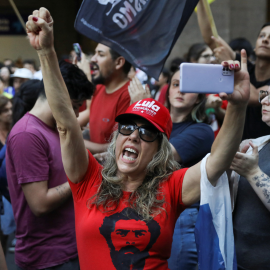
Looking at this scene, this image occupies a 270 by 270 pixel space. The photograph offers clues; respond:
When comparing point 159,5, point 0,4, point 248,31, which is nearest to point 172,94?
point 159,5

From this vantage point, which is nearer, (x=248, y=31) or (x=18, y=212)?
(x=18, y=212)

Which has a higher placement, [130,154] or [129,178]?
[130,154]

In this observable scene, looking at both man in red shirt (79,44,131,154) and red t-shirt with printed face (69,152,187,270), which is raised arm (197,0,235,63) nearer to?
man in red shirt (79,44,131,154)

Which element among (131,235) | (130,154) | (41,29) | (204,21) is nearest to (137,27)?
(204,21)

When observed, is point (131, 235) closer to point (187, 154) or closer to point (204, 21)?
point (187, 154)

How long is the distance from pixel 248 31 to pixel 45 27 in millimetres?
9293

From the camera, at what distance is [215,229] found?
84.4 inches

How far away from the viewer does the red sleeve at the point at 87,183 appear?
227 centimetres

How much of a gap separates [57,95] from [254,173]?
1.30 m

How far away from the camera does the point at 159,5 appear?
2887 mm

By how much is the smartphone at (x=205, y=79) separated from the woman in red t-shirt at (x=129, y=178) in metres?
0.15

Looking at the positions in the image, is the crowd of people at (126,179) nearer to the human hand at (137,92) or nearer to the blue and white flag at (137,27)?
the human hand at (137,92)

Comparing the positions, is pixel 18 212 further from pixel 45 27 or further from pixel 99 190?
pixel 45 27

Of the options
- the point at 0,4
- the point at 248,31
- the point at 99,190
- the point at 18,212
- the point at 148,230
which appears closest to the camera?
the point at 148,230
